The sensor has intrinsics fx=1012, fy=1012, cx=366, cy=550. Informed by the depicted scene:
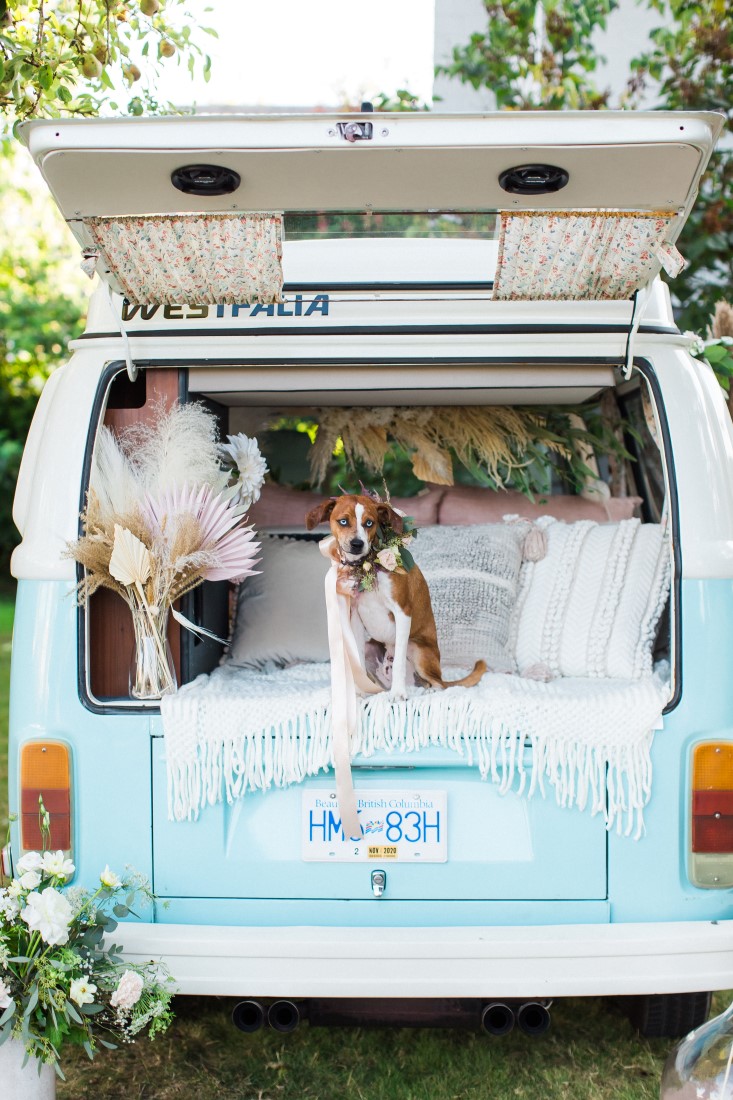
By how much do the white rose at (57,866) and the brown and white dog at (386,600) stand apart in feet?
3.00

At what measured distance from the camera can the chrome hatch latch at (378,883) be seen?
8.16 ft

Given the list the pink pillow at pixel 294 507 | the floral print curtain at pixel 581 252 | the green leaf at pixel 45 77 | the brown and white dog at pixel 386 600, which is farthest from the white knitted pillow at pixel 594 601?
the green leaf at pixel 45 77

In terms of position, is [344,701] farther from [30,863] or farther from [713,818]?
[713,818]

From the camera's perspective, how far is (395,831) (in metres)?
2.49

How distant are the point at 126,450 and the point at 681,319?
4286 mm

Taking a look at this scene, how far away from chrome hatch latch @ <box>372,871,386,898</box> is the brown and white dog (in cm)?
46

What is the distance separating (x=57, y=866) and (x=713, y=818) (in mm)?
1586

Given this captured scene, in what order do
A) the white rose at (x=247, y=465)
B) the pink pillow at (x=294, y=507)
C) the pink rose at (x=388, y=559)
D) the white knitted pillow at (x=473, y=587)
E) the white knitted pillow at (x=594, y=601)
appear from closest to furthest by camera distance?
the pink rose at (x=388, y=559)
the white knitted pillow at (x=594, y=601)
the white rose at (x=247, y=465)
the white knitted pillow at (x=473, y=587)
the pink pillow at (x=294, y=507)

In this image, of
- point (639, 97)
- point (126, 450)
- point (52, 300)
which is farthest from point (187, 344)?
point (52, 300)

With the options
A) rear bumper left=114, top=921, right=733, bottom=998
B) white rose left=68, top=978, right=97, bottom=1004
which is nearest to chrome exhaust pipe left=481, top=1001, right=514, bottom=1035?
rear bumper left=114, top=921, right=733, bottom=998

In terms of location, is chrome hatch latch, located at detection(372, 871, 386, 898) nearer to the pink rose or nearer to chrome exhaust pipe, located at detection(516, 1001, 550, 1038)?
chrome exhaust pipe, located at detection(516, 1001, 550, 1038)

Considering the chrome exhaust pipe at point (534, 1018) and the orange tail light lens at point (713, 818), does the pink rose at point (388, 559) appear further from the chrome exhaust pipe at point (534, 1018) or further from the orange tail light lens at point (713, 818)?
the chrome exhaust pipe at point (534, 1018)

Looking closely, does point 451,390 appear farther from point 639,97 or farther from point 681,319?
point 639,97

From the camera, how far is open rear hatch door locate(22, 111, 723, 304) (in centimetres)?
219
